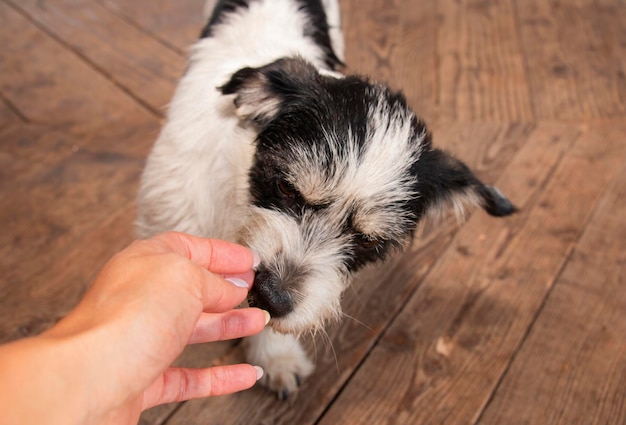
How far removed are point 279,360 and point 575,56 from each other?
2544 mm

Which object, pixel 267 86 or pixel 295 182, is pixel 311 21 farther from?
pixel 295 182

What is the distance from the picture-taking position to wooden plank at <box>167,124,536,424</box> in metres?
1.75

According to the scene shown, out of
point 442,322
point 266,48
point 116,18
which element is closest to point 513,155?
point 442,322

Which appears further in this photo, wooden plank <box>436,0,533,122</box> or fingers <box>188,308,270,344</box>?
wooden plank <box>436,0,533,122</box>

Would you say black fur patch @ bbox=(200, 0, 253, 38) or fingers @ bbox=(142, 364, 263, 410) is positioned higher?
black fur patch @ bbox=(200, 0, 253, 38)

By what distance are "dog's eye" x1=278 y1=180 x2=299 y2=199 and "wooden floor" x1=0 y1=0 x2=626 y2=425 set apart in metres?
0.67

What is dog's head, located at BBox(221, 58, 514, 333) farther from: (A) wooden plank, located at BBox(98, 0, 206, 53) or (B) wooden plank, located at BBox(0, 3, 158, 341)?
(A) wooden plank, located at BBox(98, 0, 206, 53)

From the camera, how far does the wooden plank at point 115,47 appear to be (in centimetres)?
→ 298

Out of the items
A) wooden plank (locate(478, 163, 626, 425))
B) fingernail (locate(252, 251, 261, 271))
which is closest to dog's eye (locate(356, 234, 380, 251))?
fingernail (locate(252, 251, 261, 271))

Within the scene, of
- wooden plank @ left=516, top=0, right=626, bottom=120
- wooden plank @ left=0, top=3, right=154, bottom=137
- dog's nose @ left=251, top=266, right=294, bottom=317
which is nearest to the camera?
dog's nose @ left=251, top=266, right=294, bottom=317

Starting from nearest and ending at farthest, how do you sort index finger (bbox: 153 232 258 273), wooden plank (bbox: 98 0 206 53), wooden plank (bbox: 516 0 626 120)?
index finger (bbox: 153 232 258 273) → wooden plank (bbox: 516 0 626 120) → wooden plank (bbox: 98 0 206 53)

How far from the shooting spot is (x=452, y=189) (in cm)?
173

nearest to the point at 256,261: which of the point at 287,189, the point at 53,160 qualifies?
the point at 287,189

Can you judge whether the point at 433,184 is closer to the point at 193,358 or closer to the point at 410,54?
the point at 193,358
